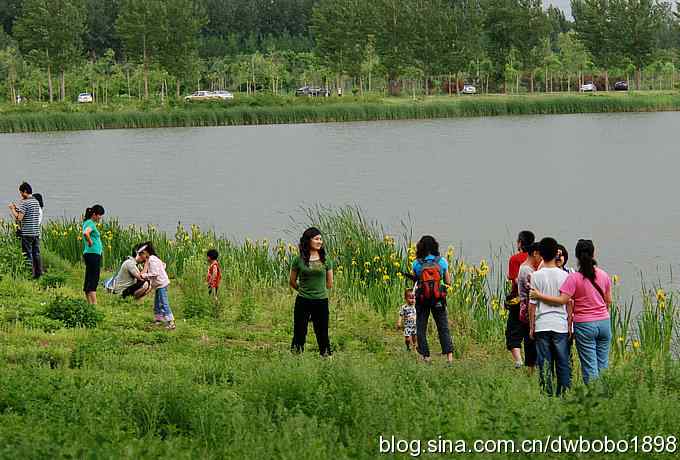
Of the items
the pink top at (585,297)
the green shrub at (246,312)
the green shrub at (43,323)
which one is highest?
the pink top at (585,297)

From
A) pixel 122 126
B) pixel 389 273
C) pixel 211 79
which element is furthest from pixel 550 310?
pixel 211 79

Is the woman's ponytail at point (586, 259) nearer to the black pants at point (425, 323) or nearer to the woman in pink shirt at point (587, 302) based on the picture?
the woman in pink shirt at point (587, 302)

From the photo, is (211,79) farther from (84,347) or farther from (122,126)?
(84,347)

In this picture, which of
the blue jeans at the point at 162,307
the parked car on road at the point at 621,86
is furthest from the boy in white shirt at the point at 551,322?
the parked car on road at the point at 621,86

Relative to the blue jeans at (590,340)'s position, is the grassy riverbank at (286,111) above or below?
above

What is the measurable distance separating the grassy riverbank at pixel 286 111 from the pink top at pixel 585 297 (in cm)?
6244

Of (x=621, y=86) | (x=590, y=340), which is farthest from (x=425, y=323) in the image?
(x=621, y=86)

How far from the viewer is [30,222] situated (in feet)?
54.8

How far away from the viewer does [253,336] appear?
13.5m

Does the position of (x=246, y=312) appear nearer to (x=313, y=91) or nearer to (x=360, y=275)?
(x=360, y=275)

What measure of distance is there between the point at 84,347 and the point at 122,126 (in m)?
62.9

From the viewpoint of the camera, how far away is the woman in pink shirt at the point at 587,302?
9844mm

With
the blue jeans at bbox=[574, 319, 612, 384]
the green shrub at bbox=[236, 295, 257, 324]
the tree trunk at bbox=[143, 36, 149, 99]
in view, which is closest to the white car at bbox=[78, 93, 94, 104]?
the tree trunk at bbox=[143, 36, 149, 99]

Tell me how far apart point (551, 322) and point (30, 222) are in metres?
9.40
